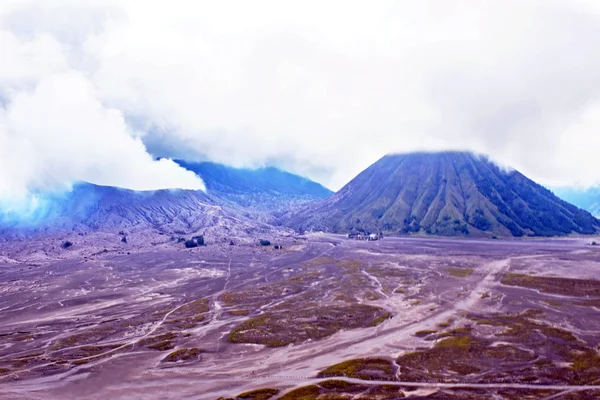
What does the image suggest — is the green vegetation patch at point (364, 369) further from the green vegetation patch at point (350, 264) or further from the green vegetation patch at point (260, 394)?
the green vegetation patch at point (350, 264)

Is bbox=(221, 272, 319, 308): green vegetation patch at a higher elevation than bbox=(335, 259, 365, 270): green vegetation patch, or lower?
lower

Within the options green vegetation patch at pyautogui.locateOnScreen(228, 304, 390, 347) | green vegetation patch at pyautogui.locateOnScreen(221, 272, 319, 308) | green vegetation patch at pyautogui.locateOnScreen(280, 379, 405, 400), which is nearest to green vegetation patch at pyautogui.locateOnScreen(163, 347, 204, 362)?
green vegetation patch at pyautogui.locateOnScreen(228, 304, 390, 347)

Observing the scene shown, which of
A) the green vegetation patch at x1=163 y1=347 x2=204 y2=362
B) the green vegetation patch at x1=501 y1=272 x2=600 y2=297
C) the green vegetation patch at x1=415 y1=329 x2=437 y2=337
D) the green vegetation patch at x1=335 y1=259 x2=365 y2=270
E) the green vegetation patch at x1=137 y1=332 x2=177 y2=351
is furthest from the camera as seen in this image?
the green vegetation patch at x1=335 y1=259 x2=365 y2=270

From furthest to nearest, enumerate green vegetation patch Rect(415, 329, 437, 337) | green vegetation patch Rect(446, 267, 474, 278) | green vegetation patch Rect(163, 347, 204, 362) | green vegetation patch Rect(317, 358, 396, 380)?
1. green vegetation patch Rect(446, 267, 474, 278)
2. green vegetation patch Rect(415, 329, 437, 337)
3. green vegetation patch Rect(163, 347, 204, 362)
4. green vegetation patch Rect(317, 358, 396, 380)

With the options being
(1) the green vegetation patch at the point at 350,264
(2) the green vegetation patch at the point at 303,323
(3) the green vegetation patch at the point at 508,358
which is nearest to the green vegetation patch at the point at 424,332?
(3) the green vegetation patch at the point at 508,358

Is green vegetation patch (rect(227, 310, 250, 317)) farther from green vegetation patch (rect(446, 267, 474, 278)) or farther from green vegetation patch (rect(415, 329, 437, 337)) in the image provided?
green vegetation patch (rect(446, 267, 474, 278))

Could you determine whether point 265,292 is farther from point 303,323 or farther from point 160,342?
point 160,342

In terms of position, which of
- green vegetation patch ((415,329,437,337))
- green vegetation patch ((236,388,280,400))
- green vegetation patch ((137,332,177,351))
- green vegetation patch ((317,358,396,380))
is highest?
green vegetation patch ((415,329,437,337))
